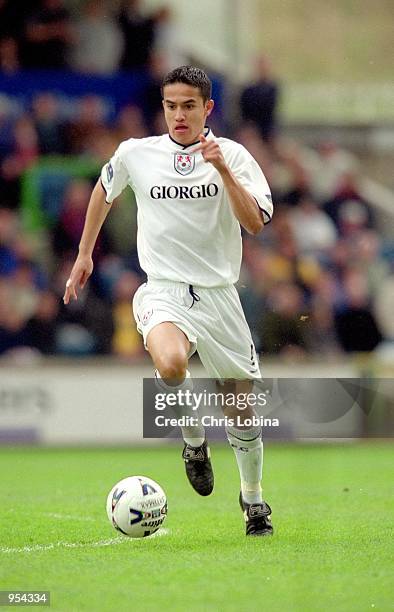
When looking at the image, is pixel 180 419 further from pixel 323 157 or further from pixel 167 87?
pixel 323 157

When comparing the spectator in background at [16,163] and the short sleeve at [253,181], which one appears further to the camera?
the spectator in background at [16,163]

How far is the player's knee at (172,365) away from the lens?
6.11 meters

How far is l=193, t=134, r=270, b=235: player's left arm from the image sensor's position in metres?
5.93

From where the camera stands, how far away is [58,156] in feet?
46.4

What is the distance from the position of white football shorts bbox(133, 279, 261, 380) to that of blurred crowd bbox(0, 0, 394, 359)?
3761mm

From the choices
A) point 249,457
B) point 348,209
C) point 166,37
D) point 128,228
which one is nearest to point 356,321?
point 348,209

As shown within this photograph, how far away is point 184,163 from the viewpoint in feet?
21.6

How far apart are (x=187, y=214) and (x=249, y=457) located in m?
1.34

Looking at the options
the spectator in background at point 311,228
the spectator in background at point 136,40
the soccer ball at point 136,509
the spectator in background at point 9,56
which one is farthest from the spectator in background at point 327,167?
the soccer ball at point 136,509

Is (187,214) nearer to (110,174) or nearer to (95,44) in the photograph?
(110,174)

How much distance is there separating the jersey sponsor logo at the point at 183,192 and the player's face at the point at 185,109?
10.5 inches

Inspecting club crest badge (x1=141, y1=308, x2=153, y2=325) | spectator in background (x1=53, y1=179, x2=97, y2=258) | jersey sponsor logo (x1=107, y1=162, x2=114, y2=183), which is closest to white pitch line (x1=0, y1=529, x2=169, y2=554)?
club crest badge (x1=141, y1=308, x2=153, y2=325)

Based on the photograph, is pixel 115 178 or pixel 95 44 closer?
pixel 115 178

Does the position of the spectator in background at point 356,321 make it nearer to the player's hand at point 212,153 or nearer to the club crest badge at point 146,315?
the club crest badge at point 146,315
